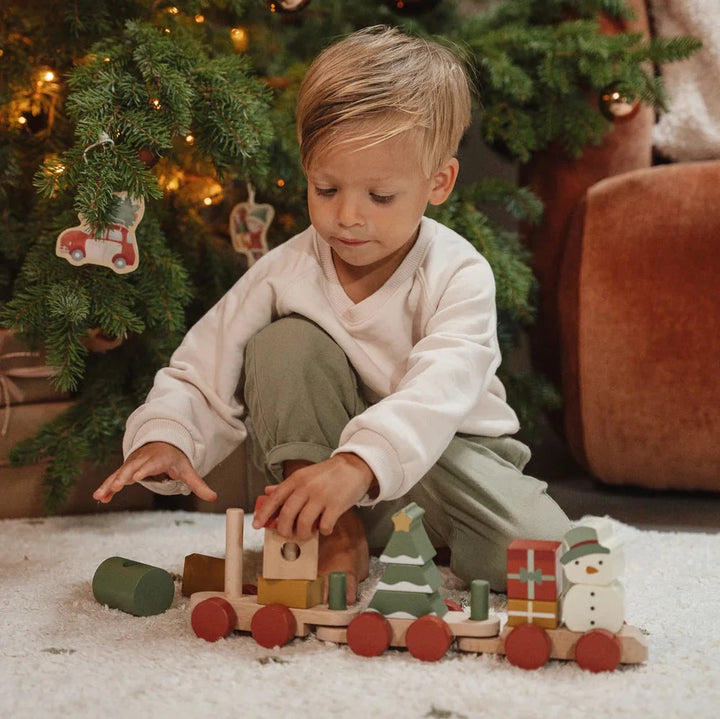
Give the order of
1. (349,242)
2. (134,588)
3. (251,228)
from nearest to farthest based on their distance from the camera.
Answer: (134,588) → (349,242) → (251,228)

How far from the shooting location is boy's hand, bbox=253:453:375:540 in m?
0.78

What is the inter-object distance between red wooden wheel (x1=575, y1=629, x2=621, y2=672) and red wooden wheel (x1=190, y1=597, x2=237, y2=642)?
29 centimetres

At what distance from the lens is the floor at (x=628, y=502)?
4.48 feet

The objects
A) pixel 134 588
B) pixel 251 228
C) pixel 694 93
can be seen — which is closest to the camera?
pixel 134 588

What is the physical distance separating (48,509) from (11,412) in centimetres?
15

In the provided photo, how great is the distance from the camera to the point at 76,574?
3.43 feet

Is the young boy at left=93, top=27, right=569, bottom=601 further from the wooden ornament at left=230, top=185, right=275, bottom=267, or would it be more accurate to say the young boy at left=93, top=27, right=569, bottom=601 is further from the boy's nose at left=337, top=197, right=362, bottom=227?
the wooden ornament at left=230, top=185, right=275, bottom=267

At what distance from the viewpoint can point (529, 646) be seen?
0.74 meters

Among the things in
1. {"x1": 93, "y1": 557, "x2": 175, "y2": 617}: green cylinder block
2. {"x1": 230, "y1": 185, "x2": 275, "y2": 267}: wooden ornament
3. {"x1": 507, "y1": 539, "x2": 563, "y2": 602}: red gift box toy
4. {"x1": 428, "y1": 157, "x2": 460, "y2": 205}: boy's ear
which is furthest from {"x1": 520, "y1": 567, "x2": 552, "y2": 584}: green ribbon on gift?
{"x1": 230, "y1": 185, "x2": 275, "y2": 267}: wooden ornament

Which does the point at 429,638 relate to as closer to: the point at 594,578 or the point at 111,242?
the point at 594,578

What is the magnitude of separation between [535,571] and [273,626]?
0.72 ft

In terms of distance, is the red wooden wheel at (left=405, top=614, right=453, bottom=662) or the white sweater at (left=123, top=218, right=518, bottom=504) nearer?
the red wooden wheel at (left=405, top=614, right=453, bottom=662)

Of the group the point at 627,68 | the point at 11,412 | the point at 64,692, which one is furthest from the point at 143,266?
the point at 627,68

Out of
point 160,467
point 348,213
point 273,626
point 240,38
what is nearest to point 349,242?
point 348,213
